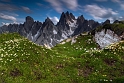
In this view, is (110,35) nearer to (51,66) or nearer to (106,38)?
(106,38)

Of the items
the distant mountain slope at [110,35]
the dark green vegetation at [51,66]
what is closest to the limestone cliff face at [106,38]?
the distant mountain slope at [110,35]

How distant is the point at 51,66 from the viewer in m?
30.9

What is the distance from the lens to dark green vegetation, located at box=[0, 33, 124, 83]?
27.1 meters

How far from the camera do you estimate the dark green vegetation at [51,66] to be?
88.8ft

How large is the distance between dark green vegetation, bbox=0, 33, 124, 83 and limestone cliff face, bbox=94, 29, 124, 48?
27.5 metres

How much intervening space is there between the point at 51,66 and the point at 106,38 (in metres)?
46.1

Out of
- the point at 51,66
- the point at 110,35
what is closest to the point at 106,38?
the point at 110,35

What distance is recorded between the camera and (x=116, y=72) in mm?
31469

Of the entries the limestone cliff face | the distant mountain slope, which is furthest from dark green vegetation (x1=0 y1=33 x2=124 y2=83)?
the limestone cliff face

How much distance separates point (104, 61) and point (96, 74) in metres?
6.90

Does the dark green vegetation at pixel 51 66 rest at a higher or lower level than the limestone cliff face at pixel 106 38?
lower

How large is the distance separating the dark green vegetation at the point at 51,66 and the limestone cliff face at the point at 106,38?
27495 mm

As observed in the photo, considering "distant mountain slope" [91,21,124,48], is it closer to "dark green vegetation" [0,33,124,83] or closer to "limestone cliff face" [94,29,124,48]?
"limestone cliff face" [94,29,124,48]

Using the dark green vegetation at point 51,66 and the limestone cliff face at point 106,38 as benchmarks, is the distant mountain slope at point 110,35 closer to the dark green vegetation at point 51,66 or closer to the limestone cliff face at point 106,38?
the limestone cliff face at point 106,38
